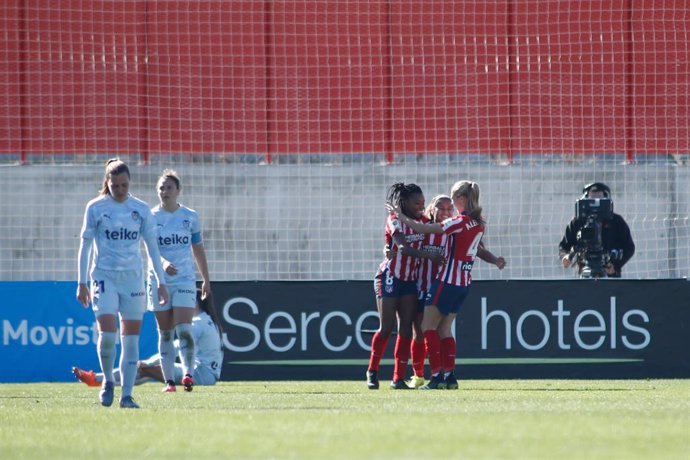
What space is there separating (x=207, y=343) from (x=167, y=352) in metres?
1.04

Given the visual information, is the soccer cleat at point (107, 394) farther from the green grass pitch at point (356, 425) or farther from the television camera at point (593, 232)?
the television camera at point (593, 232)

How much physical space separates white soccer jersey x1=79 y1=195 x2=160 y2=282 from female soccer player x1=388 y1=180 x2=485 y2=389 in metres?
2.83

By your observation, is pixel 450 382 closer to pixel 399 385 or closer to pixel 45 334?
pixel 399 385

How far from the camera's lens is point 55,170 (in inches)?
672

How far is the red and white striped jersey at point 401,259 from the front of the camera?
438 inches

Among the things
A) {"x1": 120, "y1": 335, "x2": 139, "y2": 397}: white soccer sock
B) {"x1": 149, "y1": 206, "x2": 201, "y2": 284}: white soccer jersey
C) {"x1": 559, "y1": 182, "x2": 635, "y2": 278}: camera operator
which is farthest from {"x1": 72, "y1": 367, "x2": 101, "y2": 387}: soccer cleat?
{"x1": 559, "y1": 182, "x2": 635, "y2": 278}: camera operator

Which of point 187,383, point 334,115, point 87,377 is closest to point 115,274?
point 187,383

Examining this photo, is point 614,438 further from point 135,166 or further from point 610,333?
point 135,166

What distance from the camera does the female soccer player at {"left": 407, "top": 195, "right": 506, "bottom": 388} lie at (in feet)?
35.8

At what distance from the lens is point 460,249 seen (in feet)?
35.8

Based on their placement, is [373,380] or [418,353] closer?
[373,380]

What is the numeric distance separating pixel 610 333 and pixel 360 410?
5.48m

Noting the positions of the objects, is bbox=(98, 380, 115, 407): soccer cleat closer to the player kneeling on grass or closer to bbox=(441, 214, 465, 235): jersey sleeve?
the player kneeling on grass

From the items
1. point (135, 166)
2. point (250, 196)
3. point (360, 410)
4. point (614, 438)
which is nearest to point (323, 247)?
point (250, 196)
